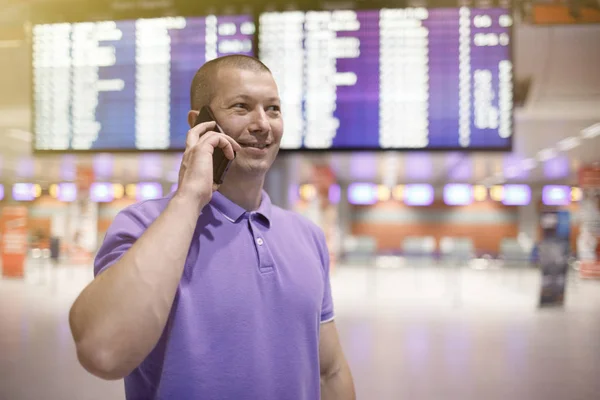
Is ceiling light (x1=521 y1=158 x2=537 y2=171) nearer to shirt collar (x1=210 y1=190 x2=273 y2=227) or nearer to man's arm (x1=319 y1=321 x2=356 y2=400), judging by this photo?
man's arm (x1=319 y1=321 x2=356 y2=400)

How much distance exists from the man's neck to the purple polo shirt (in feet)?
0.11

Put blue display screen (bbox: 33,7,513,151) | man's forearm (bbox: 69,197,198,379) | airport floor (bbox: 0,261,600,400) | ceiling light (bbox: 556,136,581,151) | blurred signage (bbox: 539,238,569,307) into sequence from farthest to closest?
ceiling light (bbox: 556,136,581,151)
blurred signage (bbox: 539,238,569,307)
airport floor (bbox: 0,261,600,400)
blue display screen (bbox: 33,7,513,151)
man's forearm (bbox: 69,197,198,379)

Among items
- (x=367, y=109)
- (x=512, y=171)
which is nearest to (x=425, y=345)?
(x=367, y=109)

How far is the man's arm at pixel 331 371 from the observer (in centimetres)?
148

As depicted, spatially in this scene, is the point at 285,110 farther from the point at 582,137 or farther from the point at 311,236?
the point at 582,137

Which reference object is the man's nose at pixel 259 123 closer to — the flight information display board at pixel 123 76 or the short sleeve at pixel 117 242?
the short sleeve at pixel 117 242

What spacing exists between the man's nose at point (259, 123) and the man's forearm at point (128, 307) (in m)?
0.40

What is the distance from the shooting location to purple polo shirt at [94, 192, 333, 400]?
43.5 inches

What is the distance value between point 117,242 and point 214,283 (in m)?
0.24

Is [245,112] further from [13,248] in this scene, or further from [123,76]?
[13,248]

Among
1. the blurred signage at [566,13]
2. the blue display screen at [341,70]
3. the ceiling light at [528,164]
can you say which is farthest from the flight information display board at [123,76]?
the ceiling light at [528,164]

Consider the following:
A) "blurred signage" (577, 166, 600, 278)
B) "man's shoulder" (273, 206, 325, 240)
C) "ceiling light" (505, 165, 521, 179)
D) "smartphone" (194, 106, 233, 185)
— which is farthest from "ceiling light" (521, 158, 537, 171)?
"smartphone" (194, 106, 233, 185)

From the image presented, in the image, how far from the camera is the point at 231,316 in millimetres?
1146

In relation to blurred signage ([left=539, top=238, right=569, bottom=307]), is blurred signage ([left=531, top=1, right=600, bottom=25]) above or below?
above
